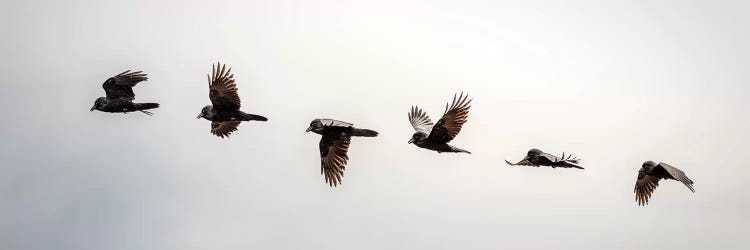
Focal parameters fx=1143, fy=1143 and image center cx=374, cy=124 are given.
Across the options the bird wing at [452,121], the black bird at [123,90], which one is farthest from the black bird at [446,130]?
the black bird at [123,90]

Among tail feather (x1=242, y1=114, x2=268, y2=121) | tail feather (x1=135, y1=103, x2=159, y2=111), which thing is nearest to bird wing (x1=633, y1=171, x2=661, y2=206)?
tail feather (x1=242, y1=114, x2=268, y2=121)

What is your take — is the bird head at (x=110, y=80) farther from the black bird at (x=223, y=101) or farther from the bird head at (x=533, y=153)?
the bird head at (x=533, y=153)

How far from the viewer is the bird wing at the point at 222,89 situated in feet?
158

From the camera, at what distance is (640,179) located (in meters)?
49.7

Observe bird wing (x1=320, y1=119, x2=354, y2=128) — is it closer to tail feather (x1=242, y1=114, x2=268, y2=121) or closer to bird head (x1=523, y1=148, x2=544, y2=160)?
tail feather (x1=242, y1=114, x2=268, y2=121)

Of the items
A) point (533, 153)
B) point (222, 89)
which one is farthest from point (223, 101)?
point (533, 153)

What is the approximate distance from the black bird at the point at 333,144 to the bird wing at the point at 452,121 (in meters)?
3.51

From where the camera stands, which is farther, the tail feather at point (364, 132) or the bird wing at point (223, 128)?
the bird wing at point (223, 128)

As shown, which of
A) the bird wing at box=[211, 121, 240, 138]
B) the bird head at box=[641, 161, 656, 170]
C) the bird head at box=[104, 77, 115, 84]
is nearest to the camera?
the bird head at box=[641, 161, 656, 170]

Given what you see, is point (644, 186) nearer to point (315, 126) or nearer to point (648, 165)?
point (648, 165)

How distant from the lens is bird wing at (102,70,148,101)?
5166 centimetres

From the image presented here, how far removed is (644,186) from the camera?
49.6 meters

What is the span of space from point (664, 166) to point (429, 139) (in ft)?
31.5

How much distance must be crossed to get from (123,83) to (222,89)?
232 inches
